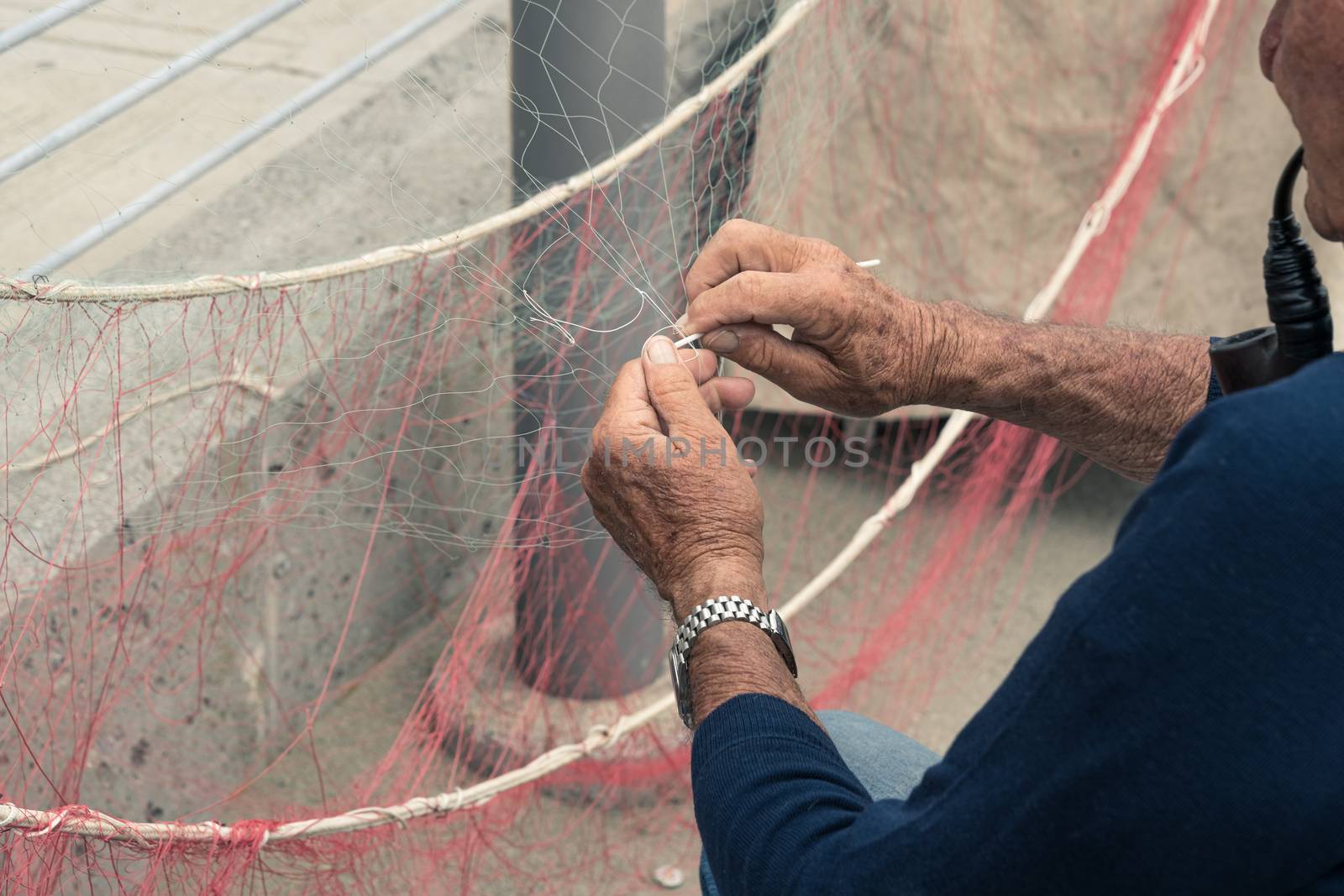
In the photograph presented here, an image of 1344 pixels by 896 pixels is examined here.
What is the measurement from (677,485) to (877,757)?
43 cm

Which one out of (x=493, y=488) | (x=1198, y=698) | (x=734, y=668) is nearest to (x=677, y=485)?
(x=734, y=668)

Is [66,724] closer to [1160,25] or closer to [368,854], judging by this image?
[368,854]

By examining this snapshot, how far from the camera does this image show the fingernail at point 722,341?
1.20 m

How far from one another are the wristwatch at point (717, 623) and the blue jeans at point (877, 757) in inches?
10.3

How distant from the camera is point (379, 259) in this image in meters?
1.28

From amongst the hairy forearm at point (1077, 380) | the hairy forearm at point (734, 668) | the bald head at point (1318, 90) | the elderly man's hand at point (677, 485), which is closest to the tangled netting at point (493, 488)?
the elderly man's hand at point (677, 485)

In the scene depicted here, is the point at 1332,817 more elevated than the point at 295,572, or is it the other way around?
the point at 1332,817

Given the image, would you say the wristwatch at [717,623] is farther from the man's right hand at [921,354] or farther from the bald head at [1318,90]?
the bald head at [1318,90]

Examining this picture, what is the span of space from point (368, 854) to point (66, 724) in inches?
21.0

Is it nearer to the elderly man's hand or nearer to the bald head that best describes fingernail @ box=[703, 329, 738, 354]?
the elderly man's hand

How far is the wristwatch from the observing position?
973 mm

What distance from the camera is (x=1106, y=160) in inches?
97.3

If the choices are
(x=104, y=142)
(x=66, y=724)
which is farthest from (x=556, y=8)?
(x=66, y=724)

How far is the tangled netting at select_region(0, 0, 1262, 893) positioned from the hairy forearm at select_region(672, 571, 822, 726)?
0.49 m
